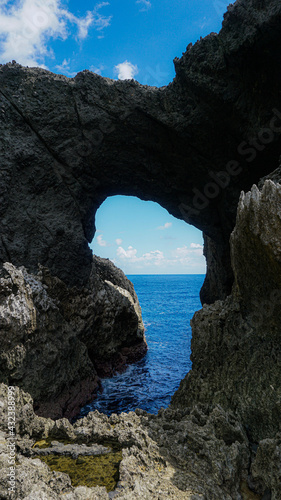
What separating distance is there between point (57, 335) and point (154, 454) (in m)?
7.55

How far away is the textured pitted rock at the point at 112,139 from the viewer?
11922mm

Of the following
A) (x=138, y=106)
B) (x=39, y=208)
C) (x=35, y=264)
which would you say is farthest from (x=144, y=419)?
(x=138, y=106)

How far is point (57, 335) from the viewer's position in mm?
12227

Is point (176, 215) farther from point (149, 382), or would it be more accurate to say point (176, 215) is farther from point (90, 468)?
point (90, 468)

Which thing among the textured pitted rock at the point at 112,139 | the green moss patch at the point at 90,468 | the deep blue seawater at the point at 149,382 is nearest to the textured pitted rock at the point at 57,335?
the deep blue seawater at the point at 149,382

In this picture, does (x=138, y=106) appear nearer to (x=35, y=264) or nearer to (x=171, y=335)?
(x=35, y=264)

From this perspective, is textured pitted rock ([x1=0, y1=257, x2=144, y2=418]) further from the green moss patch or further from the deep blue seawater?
the green moss patch

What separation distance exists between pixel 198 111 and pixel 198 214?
17.7ft

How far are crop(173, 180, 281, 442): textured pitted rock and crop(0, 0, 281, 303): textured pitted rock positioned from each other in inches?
276

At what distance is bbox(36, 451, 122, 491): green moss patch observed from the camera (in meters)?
4.99

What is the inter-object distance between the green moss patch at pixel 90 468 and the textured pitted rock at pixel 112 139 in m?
8.39

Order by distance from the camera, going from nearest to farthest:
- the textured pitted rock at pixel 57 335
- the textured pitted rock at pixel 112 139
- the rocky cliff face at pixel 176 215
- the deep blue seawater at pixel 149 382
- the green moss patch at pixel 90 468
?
1. the green moss patch at pixel 90 468
2. the rocky cliff face at pixel 176 215
3. the textured pitted rock at pixel 57 335
4. the textured pitted rock at pixel 112 139
5. the deep blue seawater at pixel 149 382

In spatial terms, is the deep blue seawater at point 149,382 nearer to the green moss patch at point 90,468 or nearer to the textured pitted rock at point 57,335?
the textured pitted rock at point 57,335

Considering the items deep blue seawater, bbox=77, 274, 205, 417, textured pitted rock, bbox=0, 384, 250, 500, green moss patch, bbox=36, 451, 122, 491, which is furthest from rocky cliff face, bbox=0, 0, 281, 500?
deep blue seawater, bbox=77, 274, 205, 417
